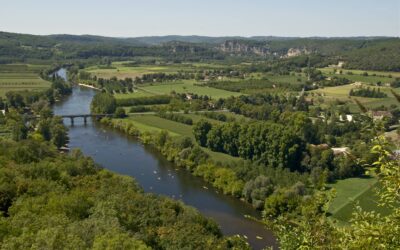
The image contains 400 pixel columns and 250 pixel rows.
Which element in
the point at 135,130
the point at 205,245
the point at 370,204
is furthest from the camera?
the point at 135,130

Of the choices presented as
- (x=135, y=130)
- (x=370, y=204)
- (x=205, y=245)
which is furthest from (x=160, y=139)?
(x=205, y=245)

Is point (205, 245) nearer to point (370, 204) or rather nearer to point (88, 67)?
point (370, 204)

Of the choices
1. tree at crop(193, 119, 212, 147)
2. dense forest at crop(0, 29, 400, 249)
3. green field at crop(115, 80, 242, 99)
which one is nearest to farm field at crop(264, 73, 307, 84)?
dense forest at crop(0, 29, 400, 249)

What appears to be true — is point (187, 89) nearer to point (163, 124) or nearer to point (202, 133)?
point (163, 124)

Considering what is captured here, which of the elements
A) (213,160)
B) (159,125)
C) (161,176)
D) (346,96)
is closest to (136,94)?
(159,125)

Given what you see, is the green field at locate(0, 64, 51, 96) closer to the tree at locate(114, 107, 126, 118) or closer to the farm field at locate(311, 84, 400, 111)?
the tree at locate(114, 107, 126, 118)

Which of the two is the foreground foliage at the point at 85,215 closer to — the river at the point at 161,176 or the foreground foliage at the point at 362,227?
the river at the point at 161,176
